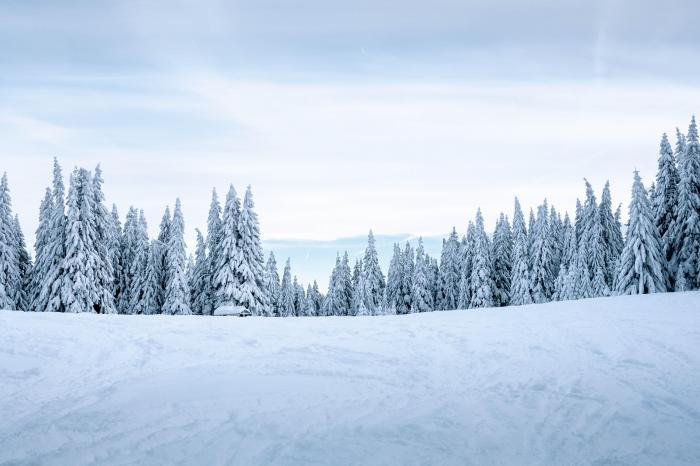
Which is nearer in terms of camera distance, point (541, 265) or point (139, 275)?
point (139, 275)

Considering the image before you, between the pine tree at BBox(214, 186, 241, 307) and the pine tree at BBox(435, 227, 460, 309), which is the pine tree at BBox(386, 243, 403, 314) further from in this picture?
the pine tree at BBox(214, 186, 241, 307)

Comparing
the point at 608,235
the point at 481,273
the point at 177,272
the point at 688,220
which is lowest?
the point at 481,273

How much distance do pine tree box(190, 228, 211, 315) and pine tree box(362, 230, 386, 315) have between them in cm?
2907

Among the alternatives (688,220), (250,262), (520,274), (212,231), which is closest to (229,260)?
(250,262)

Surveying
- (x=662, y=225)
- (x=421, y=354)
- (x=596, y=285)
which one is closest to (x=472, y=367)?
(x=421, y=354)

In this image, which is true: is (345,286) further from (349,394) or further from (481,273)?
(349,394)

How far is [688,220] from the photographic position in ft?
113

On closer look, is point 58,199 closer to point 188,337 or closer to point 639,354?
Answer: point 188,337

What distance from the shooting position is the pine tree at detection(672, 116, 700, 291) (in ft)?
113

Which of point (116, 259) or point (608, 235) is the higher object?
point (608, 235)

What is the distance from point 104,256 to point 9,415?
1400 inches

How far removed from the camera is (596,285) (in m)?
51.7

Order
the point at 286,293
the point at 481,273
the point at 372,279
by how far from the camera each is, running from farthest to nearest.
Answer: the point at 286,293 → the point at 372,279 → the point at 481,273

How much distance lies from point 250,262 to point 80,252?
13.4 meters
